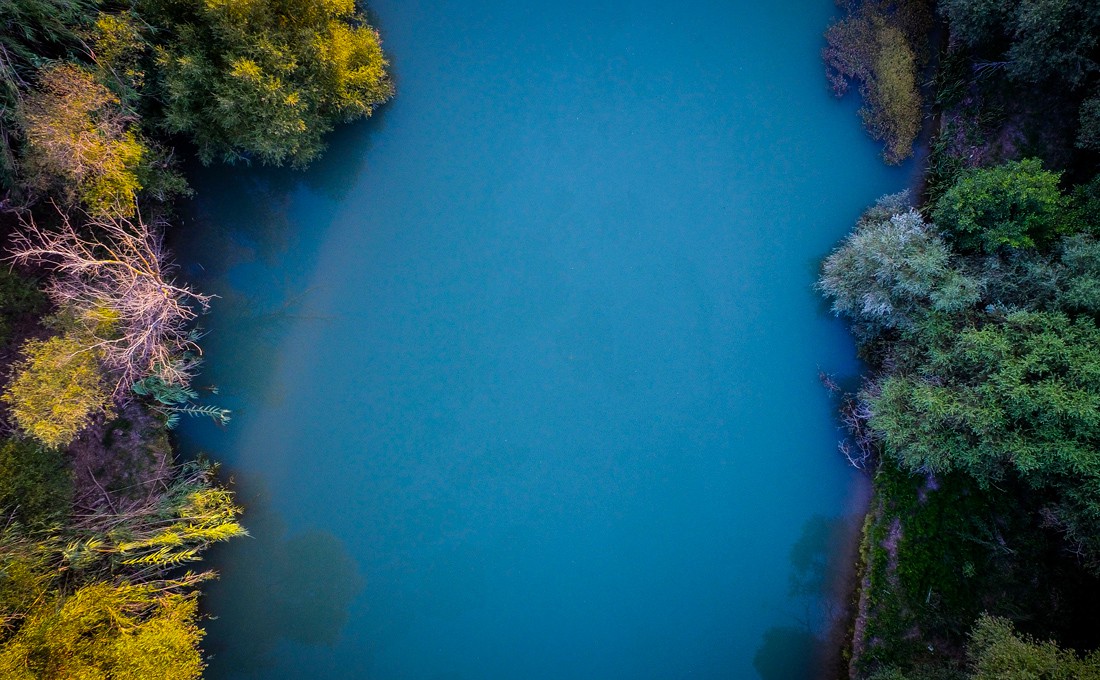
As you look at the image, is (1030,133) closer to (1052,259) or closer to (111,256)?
(1052,259)

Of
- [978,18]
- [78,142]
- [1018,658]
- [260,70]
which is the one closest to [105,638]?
[78,142]

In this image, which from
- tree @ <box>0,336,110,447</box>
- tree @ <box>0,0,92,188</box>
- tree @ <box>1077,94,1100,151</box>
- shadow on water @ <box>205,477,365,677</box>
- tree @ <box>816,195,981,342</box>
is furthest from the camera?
shadow on water @ <box>205,477,365,677</box>

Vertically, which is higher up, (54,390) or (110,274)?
(110,274)

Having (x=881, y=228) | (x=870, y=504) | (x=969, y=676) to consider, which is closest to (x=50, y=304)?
(x=881, y=228)

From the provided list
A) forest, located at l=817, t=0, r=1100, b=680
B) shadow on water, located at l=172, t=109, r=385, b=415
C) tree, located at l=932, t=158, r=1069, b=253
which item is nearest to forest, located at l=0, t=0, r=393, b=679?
shadow on water, located at l=172, t=109, r=385, b=415

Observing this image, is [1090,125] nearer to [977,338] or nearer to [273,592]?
[977,338]

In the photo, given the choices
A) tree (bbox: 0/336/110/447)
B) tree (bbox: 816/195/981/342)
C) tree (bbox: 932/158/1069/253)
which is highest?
tree (bbox: 932/158/1069/253)

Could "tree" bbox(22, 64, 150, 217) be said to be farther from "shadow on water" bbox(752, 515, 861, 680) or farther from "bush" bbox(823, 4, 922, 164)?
"shadow on water" bbox(752, 515, 861, 680)
